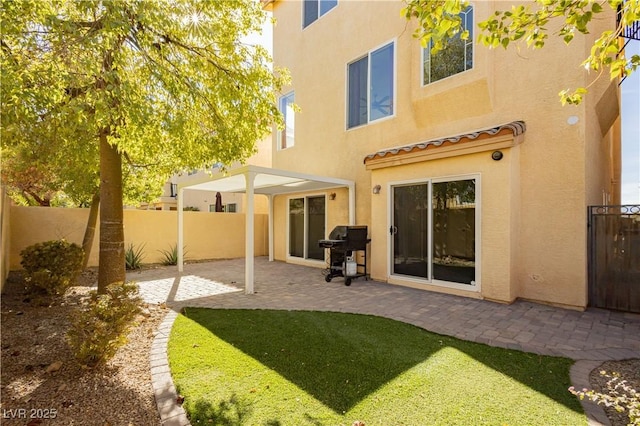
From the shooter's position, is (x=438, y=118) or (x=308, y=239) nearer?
(x=438, y=118)

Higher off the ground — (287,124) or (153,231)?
(287,124)

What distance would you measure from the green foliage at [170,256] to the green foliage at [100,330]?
10027 millimetres

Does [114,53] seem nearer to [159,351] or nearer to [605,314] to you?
[159,351]

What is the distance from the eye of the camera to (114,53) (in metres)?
5.21

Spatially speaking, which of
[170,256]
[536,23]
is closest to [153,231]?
[170,256]

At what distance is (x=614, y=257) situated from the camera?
7051 millimetres

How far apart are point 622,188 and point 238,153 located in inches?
639

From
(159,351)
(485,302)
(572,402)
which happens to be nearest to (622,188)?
(485,302)

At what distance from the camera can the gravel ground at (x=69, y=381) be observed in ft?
10.6

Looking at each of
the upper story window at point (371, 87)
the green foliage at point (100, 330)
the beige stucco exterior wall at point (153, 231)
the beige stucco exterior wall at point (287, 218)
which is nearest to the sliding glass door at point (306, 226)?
the beige stucco exterior wall at point (287, 218)

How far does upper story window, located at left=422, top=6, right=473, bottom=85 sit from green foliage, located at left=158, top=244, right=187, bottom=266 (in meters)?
12.2

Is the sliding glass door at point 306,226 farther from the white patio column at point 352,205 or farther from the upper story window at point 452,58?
the upper story window at point 452,58

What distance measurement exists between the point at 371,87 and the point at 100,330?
10686 millimetres

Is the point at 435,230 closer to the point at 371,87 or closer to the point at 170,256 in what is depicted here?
the point at 371,87
